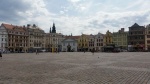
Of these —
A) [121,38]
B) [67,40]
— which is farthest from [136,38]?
[67,40]

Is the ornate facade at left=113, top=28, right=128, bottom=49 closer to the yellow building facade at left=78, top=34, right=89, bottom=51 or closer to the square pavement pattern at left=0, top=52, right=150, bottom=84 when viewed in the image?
the yellow building facade at left=78, top=34, right=89, bottom=51

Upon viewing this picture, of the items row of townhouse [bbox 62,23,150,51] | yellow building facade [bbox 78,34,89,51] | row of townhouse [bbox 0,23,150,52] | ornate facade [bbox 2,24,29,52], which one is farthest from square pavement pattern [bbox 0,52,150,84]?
yellow building facade [bbox 78,34,89,51]

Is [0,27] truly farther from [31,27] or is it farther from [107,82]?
[107,82]

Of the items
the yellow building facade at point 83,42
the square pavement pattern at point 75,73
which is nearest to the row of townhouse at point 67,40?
the yellow building facade at point 83,42

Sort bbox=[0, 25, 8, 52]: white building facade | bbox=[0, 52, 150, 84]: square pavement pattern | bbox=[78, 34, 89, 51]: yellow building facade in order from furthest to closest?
bbox=[78, 34, 89, 51]: yellow building facade < bbox=[0, 25, 8, 52]: white building facade < bbox=[0, 52, 150, 84]: square pavement pattern

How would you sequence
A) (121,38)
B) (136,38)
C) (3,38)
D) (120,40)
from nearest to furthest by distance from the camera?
(3,38) → (136,38) → (121,38) → (120,40)

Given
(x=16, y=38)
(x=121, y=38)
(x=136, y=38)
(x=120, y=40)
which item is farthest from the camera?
(x=120, y=40)

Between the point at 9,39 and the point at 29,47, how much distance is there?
700 inches

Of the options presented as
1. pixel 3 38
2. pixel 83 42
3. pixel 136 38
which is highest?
pixel 3 38

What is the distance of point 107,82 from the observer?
948 cm

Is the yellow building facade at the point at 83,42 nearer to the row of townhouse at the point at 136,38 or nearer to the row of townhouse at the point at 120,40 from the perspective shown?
the row of townhouse at the point at 120,40

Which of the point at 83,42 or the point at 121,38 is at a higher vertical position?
the point at 121,38

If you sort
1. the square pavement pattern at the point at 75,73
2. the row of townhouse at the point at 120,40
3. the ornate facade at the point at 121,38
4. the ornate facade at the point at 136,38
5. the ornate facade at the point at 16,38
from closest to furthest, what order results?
the square pavement pattern at the point at 75,73, the ornate facade at the point at 16,38, the row of townhouse at the point at 120,40, the ornate facade at the point at 136,38, the ornate facade at the point at 121,38

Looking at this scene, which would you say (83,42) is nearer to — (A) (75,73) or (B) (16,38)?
(B) (16,38)
